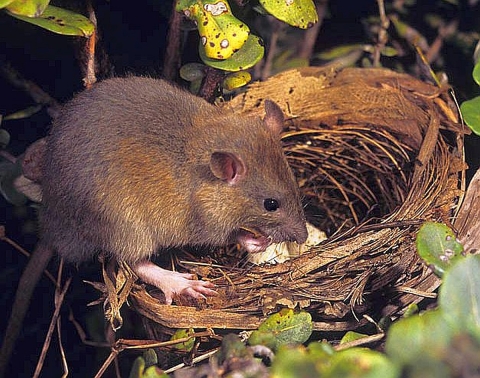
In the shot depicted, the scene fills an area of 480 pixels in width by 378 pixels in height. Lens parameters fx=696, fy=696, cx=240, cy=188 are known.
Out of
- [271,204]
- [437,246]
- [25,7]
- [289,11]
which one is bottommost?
[271,204]

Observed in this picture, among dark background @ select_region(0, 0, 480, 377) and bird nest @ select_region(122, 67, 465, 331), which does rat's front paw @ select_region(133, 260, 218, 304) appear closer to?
bird nest @ select_region(122, 67, 465, 331)

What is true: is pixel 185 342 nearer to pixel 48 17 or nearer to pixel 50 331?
pixel 50 331

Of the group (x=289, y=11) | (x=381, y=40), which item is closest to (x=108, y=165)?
(x=289, y=11)

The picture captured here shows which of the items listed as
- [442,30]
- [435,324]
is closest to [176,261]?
[435,324]

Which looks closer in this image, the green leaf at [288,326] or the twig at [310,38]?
the green leaf at [288,326]

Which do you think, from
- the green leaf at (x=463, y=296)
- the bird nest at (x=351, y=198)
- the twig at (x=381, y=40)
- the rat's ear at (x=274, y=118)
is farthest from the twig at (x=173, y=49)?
the green leaf at (x=463, y=296)

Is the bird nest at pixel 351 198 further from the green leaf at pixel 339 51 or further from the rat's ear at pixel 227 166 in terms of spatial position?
the green leaf at pixel 339 51
